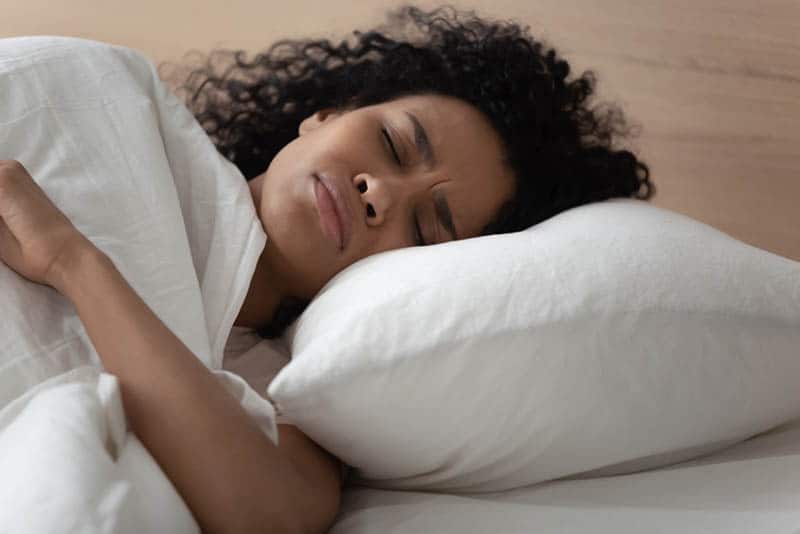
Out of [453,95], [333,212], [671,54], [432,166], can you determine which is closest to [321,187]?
[333,212]

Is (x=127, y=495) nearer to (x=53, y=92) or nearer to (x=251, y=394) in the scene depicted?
(x=251, y=394)

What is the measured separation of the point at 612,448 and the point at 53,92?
666mm

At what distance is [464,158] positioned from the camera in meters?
1.22

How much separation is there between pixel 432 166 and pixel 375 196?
0.09 metres

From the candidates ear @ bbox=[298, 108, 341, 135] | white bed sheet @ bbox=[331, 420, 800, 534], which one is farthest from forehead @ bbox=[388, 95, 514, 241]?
white bed sheet @ bbox=[331, 420, 800, 534]

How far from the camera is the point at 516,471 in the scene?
3.11 feet

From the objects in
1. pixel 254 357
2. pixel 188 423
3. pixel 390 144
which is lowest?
pixel 254 357

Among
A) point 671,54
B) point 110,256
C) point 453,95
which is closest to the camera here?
point 110,256

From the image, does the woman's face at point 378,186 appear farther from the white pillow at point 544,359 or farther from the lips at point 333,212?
the white pillow at point 544,359

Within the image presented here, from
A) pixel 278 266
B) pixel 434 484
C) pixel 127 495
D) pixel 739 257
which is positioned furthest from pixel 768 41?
pixel 127 495

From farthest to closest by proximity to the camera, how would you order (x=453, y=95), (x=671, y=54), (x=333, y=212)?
(x=671, y=54) → (x=453, y=95) → (x=333, y=212)

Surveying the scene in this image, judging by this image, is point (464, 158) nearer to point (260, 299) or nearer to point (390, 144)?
point (390, 144)

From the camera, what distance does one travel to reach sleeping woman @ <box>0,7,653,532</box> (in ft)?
2.78

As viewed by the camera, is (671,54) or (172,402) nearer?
(172,402)
